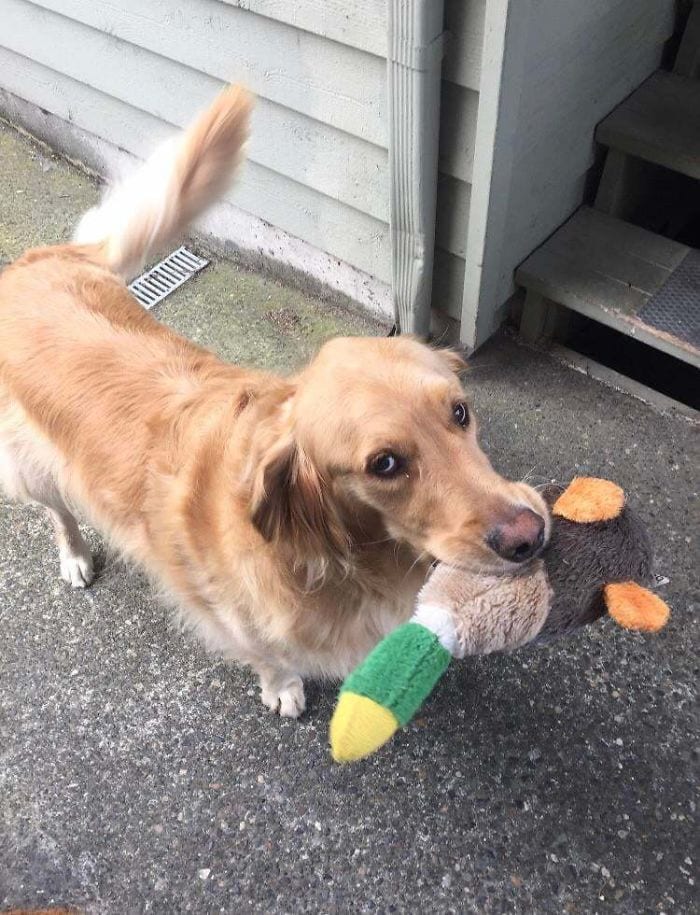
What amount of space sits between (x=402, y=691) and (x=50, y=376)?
50.4 inches

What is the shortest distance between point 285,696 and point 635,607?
45.8 inches

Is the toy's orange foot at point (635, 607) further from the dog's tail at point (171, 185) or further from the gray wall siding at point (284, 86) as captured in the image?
the dog's tail at point (171, 185)

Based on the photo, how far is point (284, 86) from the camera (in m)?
2.46

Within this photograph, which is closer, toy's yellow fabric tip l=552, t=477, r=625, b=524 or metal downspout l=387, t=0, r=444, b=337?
toy's yellow fabric tip l=552, t=477, r=625, b=524

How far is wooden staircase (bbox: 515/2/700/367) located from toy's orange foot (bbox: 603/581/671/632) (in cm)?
143

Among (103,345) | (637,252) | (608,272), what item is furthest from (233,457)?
(637,252)

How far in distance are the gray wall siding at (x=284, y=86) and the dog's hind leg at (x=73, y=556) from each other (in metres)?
1.27

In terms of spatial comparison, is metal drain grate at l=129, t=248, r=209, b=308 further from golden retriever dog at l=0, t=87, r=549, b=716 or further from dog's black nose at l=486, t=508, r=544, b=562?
dog's black nose at l=486, t=508, r=544, b=562

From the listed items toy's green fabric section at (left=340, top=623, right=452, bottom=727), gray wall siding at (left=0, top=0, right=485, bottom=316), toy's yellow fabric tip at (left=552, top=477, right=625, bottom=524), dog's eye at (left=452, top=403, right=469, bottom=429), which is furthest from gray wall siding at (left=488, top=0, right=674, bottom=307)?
toy's green fabric section at (left=340, top=623, right=452, bottom=727)

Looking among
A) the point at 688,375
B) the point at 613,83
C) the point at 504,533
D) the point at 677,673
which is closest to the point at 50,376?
the point at 504,533

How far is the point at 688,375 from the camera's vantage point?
10.1 ft

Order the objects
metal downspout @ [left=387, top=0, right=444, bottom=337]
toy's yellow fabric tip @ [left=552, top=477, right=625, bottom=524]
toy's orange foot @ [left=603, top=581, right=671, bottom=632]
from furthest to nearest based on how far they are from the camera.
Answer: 1. metal downspout @ [left=387, top=0, right=444, bottom=337]
2. toy's yellow fabric tip @ [left=552, top=477, right=625, bottom=524]
3. toy's orange foot @ [left=603, top=581, right=671, bottom=632]

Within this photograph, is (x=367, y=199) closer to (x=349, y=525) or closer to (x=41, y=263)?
(x=41, y=263)

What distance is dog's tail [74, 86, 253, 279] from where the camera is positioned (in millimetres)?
2096
